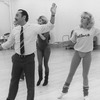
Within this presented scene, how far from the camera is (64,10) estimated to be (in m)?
13.0

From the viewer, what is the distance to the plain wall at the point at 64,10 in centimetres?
1188

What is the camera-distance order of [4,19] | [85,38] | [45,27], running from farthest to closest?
1. [4,19]
2. [85,38]
3. [45,27]

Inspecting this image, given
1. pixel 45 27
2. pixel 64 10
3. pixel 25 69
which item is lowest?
pixel 25 69

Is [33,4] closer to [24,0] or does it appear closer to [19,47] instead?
[24,0]

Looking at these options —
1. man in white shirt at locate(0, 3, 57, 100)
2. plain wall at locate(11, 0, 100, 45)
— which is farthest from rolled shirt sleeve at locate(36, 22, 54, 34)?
plain wall at locate(11, 0, 100, 45)

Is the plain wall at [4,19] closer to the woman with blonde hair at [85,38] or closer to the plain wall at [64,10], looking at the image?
the plain wall at [64,10]

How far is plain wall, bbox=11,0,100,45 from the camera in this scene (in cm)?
1188

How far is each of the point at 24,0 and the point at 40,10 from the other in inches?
46.0

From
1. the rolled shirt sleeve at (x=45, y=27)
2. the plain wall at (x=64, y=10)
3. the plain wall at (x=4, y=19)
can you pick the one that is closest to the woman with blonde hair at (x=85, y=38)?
the rolled shirt sleeve at (x=45, y=27)

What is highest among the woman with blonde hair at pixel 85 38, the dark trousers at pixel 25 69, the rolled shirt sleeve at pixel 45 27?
the rolled shirt sleeve at pixel 45 27

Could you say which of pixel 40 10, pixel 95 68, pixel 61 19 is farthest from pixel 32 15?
pixel 95 68

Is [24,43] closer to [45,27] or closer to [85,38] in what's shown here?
[45,27]

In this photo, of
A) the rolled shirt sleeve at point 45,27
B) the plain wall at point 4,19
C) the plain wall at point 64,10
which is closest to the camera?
the rolled shirt sleeve at point 45,27

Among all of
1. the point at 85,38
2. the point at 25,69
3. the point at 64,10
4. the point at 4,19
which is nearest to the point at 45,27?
the point at 25,69
